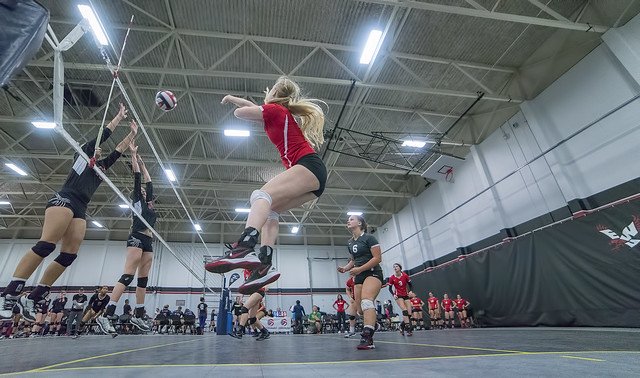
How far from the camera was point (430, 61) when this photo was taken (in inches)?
353

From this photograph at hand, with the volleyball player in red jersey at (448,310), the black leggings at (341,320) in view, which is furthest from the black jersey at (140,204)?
the volleyball player in red jersey at (448,310)

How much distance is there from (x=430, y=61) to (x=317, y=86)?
353cm

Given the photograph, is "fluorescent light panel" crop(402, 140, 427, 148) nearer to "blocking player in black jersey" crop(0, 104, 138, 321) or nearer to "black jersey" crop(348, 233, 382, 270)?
"black jersey" crop(348, 233, 382, 270)

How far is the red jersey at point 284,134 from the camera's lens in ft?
6.89

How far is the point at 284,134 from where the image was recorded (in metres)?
2.14

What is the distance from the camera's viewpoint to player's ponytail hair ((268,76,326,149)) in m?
2.38

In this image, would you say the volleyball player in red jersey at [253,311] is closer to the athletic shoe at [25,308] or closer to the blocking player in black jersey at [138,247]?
the blocking player in black jersey at [138,247]

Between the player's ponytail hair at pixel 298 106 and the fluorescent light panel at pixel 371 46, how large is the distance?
18.9 ft

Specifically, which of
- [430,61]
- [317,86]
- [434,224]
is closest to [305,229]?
[434,224]

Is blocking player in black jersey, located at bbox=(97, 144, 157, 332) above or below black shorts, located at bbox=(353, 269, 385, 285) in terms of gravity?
above

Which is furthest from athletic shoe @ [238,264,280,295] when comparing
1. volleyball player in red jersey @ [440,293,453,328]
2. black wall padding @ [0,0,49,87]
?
volleyball player in red jersey @ [440,293,453,328]

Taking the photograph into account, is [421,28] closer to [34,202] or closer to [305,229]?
[305,229]

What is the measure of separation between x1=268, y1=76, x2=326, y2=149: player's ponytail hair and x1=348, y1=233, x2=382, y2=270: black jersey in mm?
2028

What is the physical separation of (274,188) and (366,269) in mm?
2416
